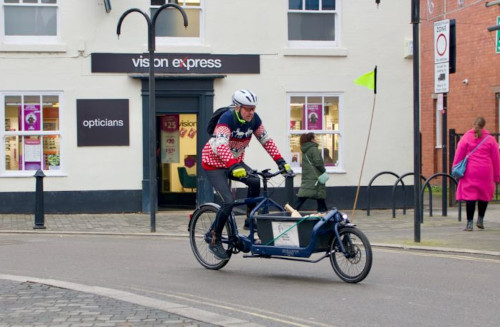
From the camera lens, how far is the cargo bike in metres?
8.30

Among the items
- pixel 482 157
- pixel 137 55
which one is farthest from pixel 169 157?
pixel 482 157

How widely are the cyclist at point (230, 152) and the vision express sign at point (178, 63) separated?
27.3ft

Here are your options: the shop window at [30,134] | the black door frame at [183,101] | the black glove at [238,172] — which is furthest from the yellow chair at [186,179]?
the black glove at [238,172]

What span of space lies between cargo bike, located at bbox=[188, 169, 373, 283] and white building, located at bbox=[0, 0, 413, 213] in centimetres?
829

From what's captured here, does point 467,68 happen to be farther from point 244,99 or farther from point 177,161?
point 244,99

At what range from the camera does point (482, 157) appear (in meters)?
13.4

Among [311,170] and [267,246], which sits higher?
[311,170]

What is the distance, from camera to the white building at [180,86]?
56.6 feet

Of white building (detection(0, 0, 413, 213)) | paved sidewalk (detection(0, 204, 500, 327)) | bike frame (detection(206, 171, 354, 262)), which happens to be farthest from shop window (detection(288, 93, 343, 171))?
bike frame (detection(206, 171, 354, 262))

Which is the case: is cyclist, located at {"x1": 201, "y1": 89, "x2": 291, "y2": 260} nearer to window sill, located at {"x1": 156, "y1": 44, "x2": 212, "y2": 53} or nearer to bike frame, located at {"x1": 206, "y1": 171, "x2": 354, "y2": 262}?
bike frame, located at {"x1": 206, "y1": 171, "x2": 354, "y2": 262}

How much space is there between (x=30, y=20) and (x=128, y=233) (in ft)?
18.8

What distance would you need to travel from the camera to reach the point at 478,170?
44.0 ft

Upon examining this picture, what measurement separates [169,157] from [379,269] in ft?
32.4

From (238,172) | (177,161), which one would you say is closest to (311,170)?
(177,161)
